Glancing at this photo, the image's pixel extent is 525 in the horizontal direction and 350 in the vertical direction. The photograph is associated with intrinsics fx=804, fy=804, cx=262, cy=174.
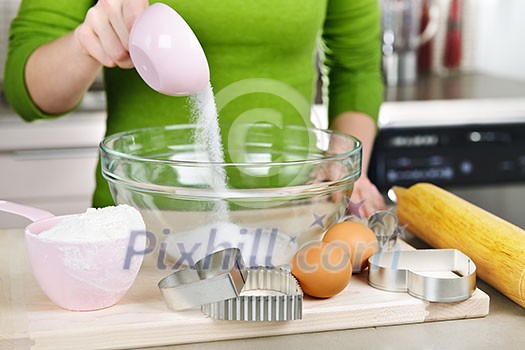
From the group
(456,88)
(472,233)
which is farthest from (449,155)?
(472,233)

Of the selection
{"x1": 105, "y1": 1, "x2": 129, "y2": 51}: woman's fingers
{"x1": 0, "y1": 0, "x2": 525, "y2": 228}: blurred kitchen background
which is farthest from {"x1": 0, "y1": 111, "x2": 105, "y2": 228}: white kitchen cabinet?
{"x1": 105, "y1": 1, "x2": 129, "y2": 51}: woman's fingers

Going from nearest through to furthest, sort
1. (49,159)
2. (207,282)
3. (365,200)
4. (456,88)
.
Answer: (207,282) < (365,200) < (49,159) < (456,88)

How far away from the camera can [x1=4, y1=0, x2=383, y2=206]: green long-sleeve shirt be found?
122cm

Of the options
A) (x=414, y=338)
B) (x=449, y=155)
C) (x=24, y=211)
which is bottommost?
(x=449, y=155)

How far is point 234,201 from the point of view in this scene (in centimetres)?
92

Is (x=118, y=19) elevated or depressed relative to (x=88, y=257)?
elevated

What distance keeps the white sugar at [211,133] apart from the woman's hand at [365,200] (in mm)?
267

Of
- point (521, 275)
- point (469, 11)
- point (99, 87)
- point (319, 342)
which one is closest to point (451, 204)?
point (521, 275)

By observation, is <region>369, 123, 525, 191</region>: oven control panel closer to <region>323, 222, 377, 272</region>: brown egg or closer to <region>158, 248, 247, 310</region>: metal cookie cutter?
<region>323, 222, 377, 272</region>: brown egg

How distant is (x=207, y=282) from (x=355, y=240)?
0.23 m

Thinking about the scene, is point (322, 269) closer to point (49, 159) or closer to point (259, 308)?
point (259, 308)

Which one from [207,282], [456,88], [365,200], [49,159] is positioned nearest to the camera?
[207,282]

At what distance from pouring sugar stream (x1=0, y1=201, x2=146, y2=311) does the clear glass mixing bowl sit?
0.30ft

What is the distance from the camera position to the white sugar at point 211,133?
92 centimetres
